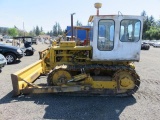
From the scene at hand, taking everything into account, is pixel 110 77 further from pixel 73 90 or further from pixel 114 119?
pixel 114 119

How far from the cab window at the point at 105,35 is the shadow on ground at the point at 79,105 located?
165 cm

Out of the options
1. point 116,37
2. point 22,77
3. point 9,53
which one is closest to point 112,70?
point 116,37

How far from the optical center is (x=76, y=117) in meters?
4.69

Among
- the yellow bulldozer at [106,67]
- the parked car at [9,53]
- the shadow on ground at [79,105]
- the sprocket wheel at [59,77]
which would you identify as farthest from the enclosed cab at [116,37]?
the parked car at [9,53]

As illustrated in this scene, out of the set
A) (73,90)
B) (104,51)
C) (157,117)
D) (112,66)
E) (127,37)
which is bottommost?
(157,117)

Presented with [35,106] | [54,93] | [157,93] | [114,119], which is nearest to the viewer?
[114,119]

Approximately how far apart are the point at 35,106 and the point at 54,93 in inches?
41.7

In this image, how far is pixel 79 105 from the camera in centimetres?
543

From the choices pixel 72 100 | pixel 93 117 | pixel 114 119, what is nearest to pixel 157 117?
pixel 114 119

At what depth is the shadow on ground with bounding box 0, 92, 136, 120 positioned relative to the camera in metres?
4.79

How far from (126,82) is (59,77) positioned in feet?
7.26

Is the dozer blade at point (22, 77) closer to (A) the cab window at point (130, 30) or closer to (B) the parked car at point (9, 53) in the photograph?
(A) the cab window at point (130, 30)

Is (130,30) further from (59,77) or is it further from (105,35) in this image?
(59,77)

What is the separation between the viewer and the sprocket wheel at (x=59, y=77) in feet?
20.7
